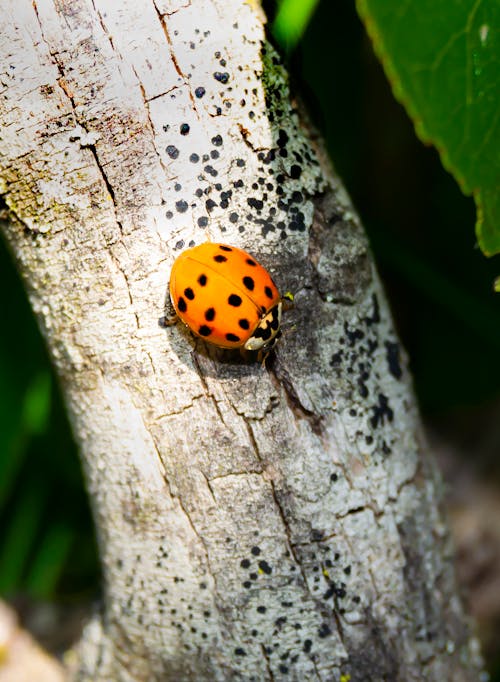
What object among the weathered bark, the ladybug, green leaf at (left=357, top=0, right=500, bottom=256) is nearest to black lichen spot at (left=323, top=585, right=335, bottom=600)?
the weathered bark

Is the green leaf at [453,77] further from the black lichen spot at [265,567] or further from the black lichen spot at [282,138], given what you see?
the black lichen spot at [265,567]

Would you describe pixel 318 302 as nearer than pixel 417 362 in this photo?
Yes

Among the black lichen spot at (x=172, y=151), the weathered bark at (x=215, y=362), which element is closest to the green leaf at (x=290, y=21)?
the weathered bark at (x=215, y=362)

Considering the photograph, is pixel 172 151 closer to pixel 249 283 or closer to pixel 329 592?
pixel 249 283

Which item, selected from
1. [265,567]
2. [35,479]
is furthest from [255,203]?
[35,479]

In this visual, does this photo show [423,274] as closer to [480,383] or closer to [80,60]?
[480,383]

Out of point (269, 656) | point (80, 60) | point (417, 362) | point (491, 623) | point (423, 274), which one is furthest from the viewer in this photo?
point (417, 362)

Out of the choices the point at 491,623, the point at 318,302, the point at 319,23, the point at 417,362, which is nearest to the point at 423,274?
the point at 417,362
